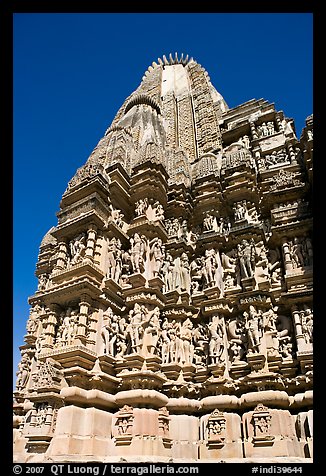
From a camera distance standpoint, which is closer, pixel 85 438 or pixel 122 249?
pixel 85 438

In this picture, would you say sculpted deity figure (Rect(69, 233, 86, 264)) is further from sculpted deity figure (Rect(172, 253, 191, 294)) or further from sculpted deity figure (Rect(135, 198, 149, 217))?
sculpted deity figure (Rect(172, 253, 191, 294))

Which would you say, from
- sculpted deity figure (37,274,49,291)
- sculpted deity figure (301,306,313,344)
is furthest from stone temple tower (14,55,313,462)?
sculpted deity figure (37,274,49,291)

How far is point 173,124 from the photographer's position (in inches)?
776

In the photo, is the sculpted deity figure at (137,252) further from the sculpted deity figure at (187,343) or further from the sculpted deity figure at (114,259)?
the sculpted deity figure at (187,343)

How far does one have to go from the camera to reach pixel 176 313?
1144cm

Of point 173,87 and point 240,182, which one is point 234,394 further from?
point 173,87

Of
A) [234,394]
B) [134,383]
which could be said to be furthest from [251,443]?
[134,383]

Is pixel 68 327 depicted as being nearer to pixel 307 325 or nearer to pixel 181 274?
pixel 181 274

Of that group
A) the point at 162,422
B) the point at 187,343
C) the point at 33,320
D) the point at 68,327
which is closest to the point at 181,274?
the point at 187,343

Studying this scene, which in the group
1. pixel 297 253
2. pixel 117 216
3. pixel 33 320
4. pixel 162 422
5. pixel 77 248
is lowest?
pixel 162 422

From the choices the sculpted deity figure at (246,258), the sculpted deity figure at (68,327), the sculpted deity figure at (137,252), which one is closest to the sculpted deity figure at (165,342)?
the sculpted deity figure at (137,252)
